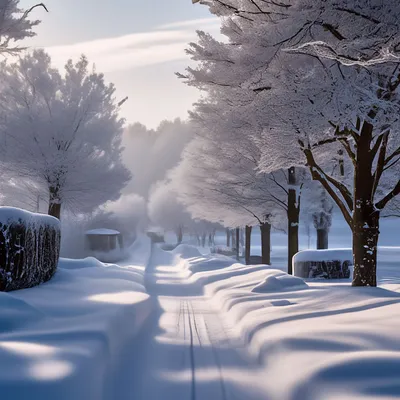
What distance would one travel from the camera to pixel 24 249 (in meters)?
7.52

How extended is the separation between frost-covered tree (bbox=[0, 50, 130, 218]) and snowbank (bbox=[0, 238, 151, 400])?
8377 mm

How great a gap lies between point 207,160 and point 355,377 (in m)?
13.6

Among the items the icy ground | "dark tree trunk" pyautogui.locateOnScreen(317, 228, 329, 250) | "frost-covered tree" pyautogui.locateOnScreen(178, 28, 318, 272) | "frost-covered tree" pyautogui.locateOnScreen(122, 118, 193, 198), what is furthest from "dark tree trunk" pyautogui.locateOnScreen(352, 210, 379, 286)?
"frost-covered tree" pyautogui.locateOnScreen(122, 118, 193, 198)

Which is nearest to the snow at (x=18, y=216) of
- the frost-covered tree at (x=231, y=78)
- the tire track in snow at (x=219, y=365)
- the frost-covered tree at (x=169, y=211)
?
the tire track in snow at (x=219, y=365)

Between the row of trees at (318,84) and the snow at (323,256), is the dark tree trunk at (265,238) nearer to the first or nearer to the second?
the snow at (323,256)

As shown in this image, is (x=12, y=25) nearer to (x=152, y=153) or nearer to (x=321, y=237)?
(x=321, y=237)

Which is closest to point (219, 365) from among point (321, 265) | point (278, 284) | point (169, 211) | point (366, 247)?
point (278, 284)

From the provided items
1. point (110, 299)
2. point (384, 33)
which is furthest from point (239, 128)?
point (110, 299)

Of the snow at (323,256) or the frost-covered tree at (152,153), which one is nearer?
A: the snow at (323,256)

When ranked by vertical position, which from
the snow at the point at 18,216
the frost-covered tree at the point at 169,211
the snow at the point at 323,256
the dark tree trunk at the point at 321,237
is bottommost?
the snow at the point at 323,256

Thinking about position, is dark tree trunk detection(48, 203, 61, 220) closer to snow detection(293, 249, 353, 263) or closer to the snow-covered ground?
snow detection(293, 249, 353, 263)

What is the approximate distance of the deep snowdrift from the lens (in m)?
3.35

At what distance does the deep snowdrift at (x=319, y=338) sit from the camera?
335 centimetres

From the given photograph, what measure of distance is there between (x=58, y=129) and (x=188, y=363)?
520 inches
